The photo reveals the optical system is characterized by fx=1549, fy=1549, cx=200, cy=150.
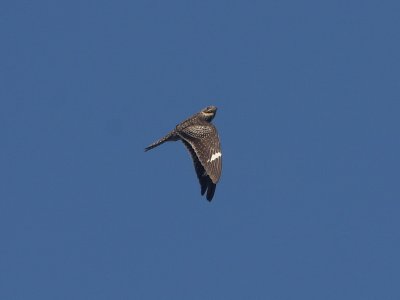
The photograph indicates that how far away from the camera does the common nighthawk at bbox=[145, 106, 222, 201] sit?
63.7 metres

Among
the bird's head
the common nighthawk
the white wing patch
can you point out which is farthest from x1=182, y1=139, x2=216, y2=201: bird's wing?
the bird's head

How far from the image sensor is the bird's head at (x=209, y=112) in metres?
71.3

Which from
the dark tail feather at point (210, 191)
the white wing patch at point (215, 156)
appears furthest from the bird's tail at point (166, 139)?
the dark tail feather at point (210, 191)

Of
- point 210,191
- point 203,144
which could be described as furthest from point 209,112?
point 210,191

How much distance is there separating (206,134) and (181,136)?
1291 millimetres

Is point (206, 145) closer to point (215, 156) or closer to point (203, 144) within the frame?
point (203, 144)

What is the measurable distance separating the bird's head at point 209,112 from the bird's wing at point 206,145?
8.26 ft

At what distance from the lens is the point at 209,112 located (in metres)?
71.9

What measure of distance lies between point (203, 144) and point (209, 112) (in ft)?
20.1

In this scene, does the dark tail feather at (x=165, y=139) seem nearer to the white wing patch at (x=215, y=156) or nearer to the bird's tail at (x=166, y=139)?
the bird's tail at (x=166, y=139)

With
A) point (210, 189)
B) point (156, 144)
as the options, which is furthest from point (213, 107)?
point (210, 189)

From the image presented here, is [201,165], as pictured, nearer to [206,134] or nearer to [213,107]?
[206,134]

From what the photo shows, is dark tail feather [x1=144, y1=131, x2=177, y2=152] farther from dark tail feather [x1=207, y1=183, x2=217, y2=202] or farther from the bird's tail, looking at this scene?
dark tail feather [x1=207, y1=183, x2=217, y2=202]

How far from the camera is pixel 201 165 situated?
64500mm
